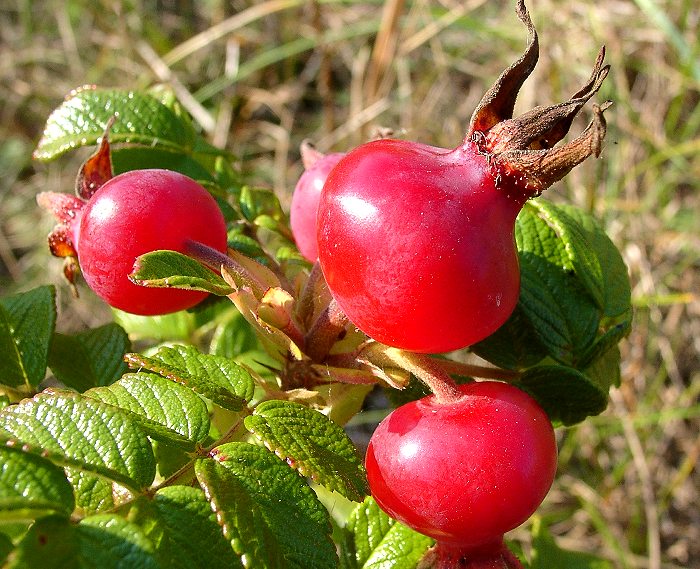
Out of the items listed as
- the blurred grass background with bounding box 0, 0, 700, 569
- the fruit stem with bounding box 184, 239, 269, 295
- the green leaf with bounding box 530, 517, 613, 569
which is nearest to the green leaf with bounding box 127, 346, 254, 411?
the fruit stem with bounding box 184, 239, 269, 295

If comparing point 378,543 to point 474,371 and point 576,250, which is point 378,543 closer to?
point 474,371

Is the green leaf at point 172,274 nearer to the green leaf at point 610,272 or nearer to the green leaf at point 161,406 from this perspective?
the green leaf at point 161,406

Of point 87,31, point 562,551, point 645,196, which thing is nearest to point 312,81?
point 87,31

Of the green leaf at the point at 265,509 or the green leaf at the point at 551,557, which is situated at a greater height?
the green leaf at the point at 265,509

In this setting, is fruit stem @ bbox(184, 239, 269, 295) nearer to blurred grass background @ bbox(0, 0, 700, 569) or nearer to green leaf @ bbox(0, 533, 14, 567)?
green leaf @ bbox(0, 533, 14, 567)

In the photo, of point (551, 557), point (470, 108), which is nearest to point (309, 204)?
point (551, 557)

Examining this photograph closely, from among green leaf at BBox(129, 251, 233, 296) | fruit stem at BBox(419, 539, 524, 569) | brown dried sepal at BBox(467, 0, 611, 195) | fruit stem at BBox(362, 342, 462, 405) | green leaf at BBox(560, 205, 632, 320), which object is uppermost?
brown dried sepal at BBox(467, 0, 611, 195)

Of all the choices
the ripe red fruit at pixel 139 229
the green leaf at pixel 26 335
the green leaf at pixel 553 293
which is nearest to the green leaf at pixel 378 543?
the green leaf at pixel 553 293
